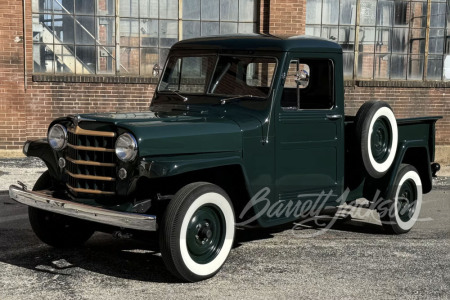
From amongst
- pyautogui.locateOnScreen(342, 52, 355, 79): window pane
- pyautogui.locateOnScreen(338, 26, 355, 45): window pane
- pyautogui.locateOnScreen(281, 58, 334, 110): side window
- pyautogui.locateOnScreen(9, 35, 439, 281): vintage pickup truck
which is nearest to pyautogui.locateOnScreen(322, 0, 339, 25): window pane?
pyautogui.locateOnScreen(338, 26, 355, 45): window pane

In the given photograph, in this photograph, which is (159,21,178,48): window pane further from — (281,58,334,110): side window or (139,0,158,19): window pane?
(281,58,334,110): side window

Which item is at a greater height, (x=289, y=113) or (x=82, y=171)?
(x=289, y=113)

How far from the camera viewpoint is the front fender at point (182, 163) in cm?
458

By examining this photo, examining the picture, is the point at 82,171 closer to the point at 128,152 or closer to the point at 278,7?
the point at 128,152

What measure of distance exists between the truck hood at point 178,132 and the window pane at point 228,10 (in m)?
7.05

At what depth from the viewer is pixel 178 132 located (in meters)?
4.87

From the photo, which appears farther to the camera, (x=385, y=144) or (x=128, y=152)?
(x=385, y=144)

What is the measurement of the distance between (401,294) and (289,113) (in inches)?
67.9

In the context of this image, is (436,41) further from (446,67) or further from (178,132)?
(178,132)

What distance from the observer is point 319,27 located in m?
12.5

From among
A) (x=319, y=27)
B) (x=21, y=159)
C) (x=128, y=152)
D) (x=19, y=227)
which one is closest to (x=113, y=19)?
(x=21, y=159)

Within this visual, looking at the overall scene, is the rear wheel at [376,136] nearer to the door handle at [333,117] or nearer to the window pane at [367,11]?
the door handle at [333,117]

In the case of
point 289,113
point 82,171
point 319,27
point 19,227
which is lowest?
point 19,227

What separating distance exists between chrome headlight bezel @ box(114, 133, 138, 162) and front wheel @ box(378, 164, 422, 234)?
2.94 m
